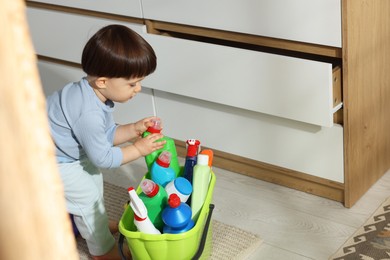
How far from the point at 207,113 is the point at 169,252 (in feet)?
1.98

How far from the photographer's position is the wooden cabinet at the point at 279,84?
149 centimetres

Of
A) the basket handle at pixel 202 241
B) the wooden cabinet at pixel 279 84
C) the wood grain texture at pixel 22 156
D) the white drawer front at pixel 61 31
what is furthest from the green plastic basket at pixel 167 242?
the wood grain texture at pixel 22 156

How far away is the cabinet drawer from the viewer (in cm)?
152

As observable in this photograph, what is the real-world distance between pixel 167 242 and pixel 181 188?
0.12 meters

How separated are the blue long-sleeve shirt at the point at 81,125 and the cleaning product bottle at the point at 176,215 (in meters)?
0.19

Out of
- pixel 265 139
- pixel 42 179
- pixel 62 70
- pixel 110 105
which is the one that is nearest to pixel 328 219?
pixel 265 139

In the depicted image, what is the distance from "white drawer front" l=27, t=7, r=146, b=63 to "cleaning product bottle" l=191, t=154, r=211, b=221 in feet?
2.34

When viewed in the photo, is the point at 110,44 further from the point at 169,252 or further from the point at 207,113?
the point at 207,113

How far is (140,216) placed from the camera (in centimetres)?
128

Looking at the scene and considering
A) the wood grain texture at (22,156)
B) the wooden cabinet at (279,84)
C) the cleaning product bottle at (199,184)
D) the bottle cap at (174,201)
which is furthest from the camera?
the wooden cabinet at (279,84)

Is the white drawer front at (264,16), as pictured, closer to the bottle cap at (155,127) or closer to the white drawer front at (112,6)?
the white drawer front at (112,6)

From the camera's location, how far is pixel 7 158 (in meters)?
0.27

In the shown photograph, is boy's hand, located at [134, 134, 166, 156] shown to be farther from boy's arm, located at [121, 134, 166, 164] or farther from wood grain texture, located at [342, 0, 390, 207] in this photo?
wood grain texture, located at [342, 0, 390, 207]

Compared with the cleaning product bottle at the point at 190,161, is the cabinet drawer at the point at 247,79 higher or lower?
higher
